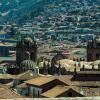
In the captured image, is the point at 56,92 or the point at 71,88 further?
the point at 56,92

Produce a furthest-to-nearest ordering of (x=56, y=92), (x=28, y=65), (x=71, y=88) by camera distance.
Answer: (x=28, y=65) → (x=56, y=92) → (x=71, y=88)

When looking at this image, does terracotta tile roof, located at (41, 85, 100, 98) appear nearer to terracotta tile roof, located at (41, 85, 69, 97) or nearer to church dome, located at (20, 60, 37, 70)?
terracotta tile roof, located at (41, 85, 69, 97)

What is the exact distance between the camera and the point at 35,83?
41.8m

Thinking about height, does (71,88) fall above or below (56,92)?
above

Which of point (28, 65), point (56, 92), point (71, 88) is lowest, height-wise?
point (28, 65)

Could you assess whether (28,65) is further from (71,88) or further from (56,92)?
(71,88)

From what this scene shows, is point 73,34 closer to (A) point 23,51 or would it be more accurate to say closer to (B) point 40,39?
(B) point 40,39

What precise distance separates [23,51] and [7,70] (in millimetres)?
5865

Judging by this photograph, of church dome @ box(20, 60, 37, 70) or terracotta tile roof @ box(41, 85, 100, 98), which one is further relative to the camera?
church dome @ box(20, 60, 37, 70)

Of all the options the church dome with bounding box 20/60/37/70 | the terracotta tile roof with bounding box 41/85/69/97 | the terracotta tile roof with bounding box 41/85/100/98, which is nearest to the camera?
the terracotta tile roof with bounding box 41/85/69/97

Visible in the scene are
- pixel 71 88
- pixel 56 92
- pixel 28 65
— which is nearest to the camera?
pixel 71 88

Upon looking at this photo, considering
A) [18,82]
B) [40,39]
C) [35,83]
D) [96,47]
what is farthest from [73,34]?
[35,83]

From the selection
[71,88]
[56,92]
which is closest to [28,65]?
[56,92]

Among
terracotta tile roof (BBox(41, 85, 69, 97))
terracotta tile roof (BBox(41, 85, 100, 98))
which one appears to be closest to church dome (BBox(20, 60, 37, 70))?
terracotta tile roof (BBox(41, 85, 100, 98))
